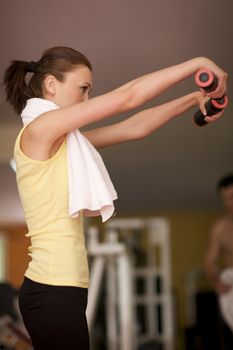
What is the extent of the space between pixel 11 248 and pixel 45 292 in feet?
22.2

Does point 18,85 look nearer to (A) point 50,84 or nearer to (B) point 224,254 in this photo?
(A) point 50,84

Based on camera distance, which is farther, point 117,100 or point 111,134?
point 111,134

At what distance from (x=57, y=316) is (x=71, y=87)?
1.39ft

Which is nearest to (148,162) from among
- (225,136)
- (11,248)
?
(225,136)

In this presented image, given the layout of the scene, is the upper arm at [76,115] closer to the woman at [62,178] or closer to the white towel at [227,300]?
the woman at [62,178]

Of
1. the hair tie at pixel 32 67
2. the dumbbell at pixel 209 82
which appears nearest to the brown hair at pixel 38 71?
the hair tie at pixel 32 67

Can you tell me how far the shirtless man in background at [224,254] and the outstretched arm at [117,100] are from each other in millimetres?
2088

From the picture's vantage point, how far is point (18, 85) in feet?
4.32

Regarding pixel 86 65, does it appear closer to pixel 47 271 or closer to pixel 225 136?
pixel 47 271

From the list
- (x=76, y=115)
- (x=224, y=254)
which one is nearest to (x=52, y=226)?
(x=76, y=115)

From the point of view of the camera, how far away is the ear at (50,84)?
4.24 feet

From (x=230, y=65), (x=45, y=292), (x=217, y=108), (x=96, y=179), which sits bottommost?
(x=45, y=292)

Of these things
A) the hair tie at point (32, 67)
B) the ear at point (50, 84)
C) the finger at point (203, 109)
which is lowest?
the finger at point (203, 109)

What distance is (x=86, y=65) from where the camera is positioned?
1.28m
